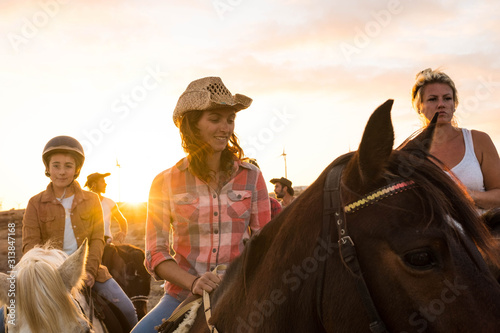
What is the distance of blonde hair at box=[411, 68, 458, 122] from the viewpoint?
14.2 ft

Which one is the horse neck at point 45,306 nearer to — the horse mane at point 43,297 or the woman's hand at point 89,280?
the horse mane at point 43,297

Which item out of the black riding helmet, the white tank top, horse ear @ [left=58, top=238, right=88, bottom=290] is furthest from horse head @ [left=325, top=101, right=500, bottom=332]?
the black riding helmet

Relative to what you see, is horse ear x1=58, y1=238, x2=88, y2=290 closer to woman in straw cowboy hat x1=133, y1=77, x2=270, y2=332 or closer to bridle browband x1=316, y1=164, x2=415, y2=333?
woman in straw cowboy hat x1=133, y1=77, x2=270, y2=332

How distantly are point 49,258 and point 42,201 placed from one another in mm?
1510

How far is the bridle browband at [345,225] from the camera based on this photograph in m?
1.55

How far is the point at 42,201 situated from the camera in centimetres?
541

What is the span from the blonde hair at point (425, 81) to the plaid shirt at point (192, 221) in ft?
7.76

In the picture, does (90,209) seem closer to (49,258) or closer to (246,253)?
(49,258)

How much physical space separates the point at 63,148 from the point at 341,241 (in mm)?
4649

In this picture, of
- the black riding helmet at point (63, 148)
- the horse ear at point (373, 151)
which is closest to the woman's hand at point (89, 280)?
the black riding helmet at point (63, 148)

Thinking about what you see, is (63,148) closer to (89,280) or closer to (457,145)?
(89,280)

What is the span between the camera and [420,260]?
1.51 m

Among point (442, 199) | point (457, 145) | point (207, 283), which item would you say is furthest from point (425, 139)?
point (457, 145)

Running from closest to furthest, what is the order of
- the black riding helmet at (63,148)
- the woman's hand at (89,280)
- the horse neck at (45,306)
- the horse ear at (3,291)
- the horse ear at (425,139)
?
the horse ear at (425,139), the horse neck at (45,306), the horse ear at (3,291), the woman's hand at (89,280), the black riding helmet at (63,148)
